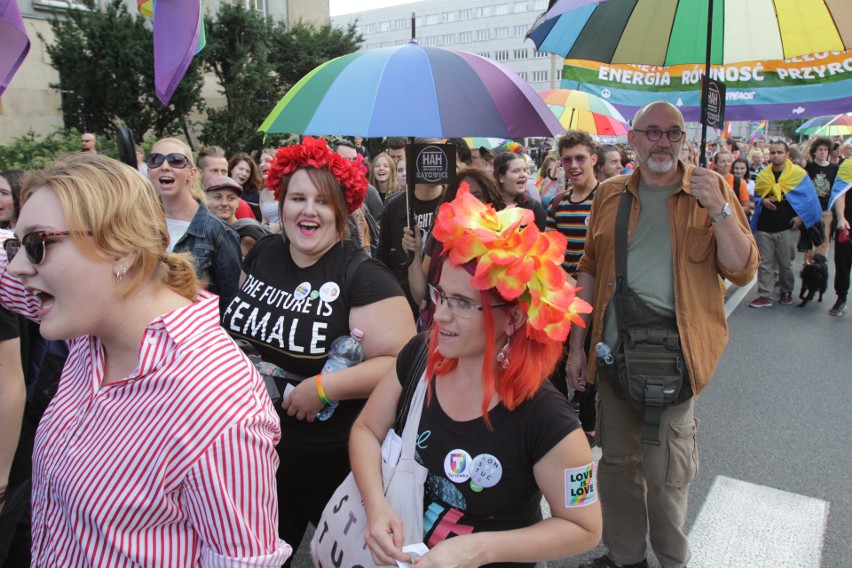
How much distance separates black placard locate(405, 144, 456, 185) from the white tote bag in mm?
1863

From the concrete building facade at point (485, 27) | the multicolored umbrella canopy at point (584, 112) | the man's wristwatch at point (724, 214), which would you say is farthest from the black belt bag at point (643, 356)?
the concrete building facade at point (485, 27)

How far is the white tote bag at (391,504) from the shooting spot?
1689 millimetres

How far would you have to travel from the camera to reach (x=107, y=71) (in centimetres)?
1331

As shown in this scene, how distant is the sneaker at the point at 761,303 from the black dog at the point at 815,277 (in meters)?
0.41

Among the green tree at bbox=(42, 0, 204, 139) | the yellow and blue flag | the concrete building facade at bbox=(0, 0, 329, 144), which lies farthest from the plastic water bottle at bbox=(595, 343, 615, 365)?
the concrete building facade at bbox=(0, 0, 329, 144)

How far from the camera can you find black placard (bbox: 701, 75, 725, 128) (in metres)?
2.63

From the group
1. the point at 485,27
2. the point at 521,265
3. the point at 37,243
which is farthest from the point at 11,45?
the point at 485,27

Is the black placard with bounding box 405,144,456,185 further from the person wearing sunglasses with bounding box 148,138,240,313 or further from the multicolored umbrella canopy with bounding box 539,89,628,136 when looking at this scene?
the multicolored umbrella canopy with bounding box 539,89,628,136

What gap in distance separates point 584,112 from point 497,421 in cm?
738

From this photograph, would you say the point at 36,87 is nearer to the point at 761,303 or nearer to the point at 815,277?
the point at 761,303

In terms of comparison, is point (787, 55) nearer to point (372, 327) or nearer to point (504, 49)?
point (372, 327)

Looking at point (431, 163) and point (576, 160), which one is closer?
point (431, 163)

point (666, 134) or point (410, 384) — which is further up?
point (666, 134)

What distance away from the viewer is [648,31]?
3311 millimetres
